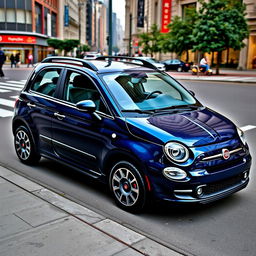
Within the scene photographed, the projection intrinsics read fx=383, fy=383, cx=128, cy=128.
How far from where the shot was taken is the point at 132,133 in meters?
4.34

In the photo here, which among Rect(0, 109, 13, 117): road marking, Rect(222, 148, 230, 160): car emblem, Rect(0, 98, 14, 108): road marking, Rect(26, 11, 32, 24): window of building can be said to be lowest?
Rect(0, 109, 13, 117): road marking

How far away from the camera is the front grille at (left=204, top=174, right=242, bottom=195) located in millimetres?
4148

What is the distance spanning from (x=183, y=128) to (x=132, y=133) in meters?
0.58

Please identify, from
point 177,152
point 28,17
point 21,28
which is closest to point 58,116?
point 177,152

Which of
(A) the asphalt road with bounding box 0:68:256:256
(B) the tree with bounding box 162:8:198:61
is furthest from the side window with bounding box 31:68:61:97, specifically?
(B) the tree with bounding box 162:8:198:61

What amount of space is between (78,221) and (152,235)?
78 cm

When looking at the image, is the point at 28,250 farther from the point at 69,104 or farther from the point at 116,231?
the point at 69,104

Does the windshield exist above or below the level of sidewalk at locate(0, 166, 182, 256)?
above

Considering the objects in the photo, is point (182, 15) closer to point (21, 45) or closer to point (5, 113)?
point (21, 45)

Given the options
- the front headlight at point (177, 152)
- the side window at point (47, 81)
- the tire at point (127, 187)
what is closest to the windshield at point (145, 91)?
the tire at point (127, 187)

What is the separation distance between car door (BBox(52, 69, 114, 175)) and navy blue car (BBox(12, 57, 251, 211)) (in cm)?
1

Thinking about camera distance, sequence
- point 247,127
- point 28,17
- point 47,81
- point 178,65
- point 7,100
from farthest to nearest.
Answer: point 28,17 → point 178,65 → point 7,100 → point 247,127 → point 47,81

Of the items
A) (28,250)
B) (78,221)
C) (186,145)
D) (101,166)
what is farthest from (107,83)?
(28,250)

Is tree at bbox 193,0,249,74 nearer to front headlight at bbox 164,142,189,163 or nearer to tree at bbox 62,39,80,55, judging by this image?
front headlight at bbox 164,142,189,163
